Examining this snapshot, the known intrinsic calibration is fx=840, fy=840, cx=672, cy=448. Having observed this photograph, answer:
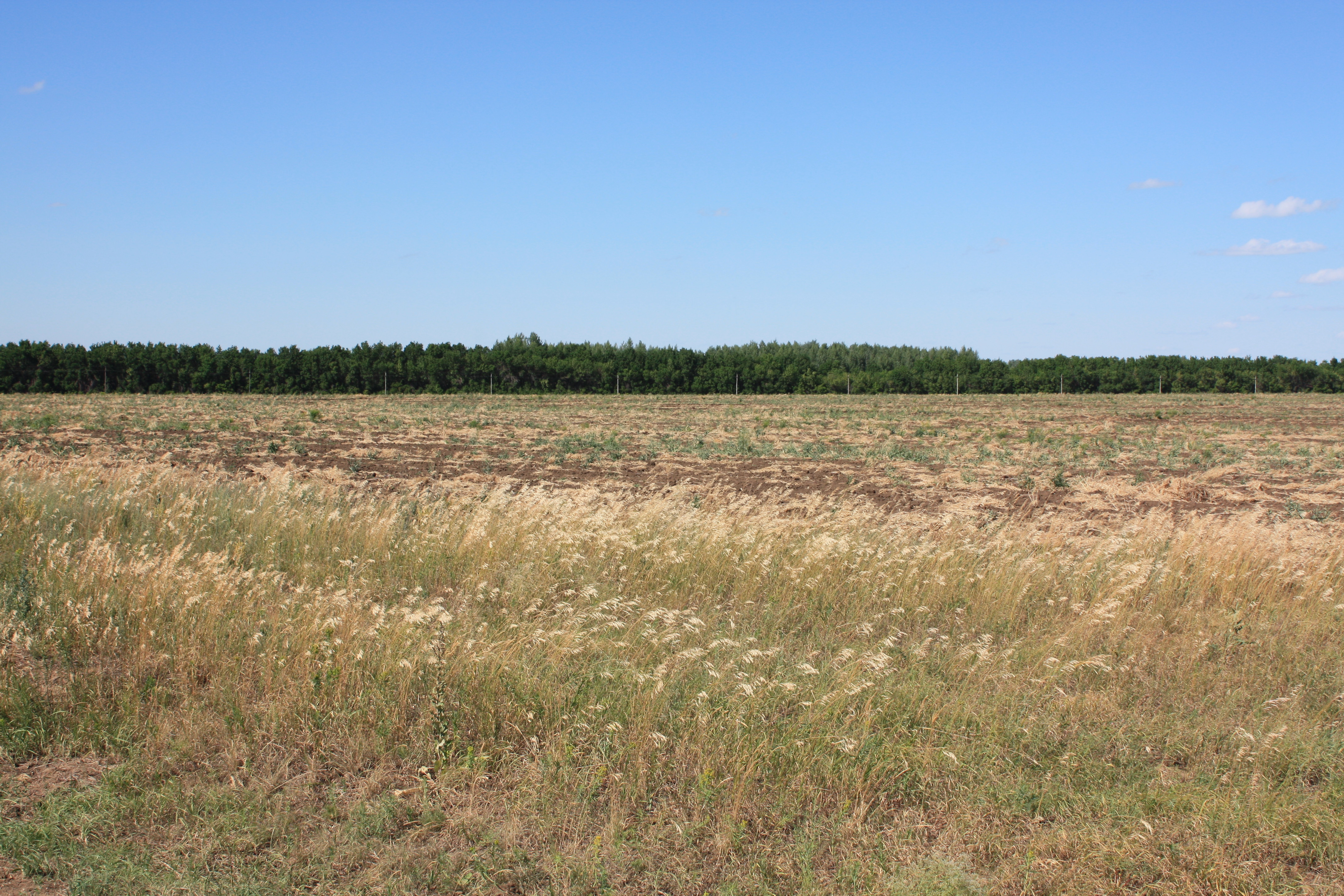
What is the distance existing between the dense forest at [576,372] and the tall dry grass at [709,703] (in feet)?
213

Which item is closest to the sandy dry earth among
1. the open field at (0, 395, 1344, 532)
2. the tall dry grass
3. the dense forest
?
the tall dry grass

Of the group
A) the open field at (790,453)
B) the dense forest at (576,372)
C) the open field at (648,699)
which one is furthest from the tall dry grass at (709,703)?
the dense forest at (576,372)

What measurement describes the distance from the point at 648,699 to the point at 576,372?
70.1m

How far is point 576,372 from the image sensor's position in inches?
2899

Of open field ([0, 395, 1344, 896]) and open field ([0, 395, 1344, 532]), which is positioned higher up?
open field ([0, 395, 1344, 532])

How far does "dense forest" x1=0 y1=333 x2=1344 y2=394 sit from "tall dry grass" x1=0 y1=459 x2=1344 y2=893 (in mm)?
65052

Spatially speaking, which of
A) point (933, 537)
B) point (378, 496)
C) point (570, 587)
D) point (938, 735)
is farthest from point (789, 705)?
point (378, 496)

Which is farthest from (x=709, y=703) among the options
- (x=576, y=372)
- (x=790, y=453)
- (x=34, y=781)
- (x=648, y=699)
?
(x=576, y=372)

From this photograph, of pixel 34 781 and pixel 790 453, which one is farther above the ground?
pixel 790 453

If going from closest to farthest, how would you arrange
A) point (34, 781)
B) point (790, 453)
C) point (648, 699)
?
point (34, 781) < point (648, 699) < point (790, 453)

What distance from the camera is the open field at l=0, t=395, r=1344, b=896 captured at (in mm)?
3529

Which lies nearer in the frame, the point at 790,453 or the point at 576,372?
the point at 790,453

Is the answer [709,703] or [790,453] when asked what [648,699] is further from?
[790,453]

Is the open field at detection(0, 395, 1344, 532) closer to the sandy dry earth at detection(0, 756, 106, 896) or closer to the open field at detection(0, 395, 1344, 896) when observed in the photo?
the open field at detection(0, 395, 1344, 896)
